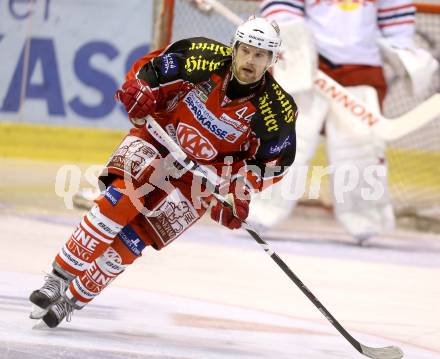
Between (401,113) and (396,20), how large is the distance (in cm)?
104

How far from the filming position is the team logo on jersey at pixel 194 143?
403 centimetres

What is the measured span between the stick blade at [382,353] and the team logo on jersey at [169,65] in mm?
1046

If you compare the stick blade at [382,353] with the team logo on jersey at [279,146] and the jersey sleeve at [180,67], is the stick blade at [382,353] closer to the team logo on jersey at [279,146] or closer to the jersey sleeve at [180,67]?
the team logo on jersey at [279,146]

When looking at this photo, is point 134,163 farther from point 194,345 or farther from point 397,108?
point 397,108

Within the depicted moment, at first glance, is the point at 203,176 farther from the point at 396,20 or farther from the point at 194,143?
the point at 396,20

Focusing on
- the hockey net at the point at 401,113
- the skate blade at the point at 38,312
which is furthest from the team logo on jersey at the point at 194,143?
the hockey net at the point at 401,113

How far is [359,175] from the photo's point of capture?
22.5 ft

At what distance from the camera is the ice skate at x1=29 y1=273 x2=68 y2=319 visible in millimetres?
3838

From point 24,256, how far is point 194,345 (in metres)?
1.70

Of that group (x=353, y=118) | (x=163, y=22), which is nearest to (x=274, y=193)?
(x=353, y=118)

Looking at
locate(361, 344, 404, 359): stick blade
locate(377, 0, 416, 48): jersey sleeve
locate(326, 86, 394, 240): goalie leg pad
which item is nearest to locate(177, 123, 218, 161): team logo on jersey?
locate(361, 344, 404, 359): stick blade

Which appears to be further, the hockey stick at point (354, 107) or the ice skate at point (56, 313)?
the hockey stick at point (354, 107)

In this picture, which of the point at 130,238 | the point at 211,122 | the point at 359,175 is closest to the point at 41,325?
the point at 130,238

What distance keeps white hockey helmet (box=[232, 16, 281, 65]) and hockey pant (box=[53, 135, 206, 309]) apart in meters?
0.46
